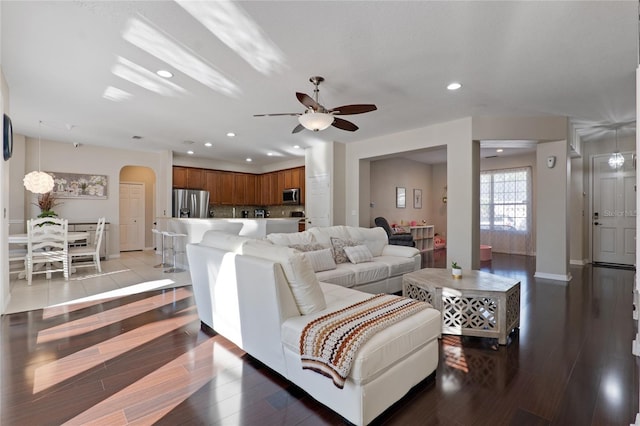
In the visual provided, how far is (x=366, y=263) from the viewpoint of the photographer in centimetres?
401

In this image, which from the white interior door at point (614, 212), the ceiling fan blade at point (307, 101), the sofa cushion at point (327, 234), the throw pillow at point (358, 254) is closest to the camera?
the ceiling fan blade at point (307, 101)

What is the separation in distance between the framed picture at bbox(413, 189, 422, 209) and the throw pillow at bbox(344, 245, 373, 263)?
5789 mm

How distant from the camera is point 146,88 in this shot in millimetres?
3809

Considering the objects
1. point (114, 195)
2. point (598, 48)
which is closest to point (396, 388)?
point (598, 48)

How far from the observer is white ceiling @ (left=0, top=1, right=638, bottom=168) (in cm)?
237

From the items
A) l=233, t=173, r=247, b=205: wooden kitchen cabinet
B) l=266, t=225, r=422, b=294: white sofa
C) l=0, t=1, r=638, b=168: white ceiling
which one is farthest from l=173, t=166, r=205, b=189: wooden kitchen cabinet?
l=266, t=225, r=422, b=294: white sofa

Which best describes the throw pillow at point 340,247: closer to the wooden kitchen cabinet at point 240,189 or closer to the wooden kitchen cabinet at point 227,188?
the wooden kitchen cabinet at point 227,188

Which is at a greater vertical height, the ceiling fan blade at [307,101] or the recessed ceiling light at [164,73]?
the recessed ceiling light at [164,73]

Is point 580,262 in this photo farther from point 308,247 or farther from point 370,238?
point 308,247

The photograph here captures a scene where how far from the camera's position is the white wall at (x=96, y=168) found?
6.61 meters

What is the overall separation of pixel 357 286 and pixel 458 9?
9.26ft

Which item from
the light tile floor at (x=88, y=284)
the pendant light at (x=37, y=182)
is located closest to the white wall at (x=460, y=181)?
the light tile floor at (x=88, y=284)

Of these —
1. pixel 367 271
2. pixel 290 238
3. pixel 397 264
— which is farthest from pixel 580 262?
pixel 290 238

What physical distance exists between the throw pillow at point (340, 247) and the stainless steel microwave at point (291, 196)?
443cm
